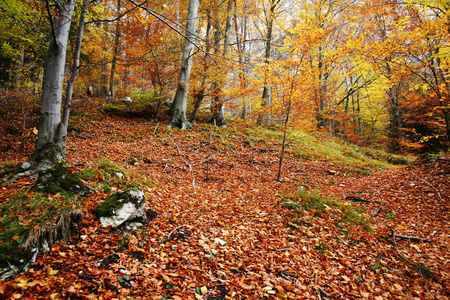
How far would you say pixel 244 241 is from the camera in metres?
3.50

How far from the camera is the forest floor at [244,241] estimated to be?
2.30m

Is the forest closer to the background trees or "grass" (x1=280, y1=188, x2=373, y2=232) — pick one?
"grass" (x1=280, y1=188, x2=373, y2=232)

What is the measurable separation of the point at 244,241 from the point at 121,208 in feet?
6.77

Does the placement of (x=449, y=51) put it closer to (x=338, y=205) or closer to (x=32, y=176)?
(x=338, y=205)

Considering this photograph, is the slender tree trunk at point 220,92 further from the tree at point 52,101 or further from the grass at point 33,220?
the grass at point 33,220

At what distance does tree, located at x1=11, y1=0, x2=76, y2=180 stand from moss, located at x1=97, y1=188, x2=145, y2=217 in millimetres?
1581

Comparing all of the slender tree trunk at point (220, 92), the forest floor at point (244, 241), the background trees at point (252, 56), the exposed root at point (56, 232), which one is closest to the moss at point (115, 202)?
the forest floor at point (244, 241)

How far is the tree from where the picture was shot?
364cm

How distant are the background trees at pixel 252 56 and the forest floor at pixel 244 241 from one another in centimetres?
259

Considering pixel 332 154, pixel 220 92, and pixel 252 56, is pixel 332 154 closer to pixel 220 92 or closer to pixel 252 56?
pixel 252 56

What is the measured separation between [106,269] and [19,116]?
6681 mm

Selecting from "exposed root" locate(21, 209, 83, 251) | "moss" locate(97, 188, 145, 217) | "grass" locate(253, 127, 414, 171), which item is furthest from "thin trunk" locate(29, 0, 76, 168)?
"grass" locate(253, 127, 414, 171)

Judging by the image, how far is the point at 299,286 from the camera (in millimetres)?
2664

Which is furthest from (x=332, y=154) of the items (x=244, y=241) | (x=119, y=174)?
(x=119, y=174)
